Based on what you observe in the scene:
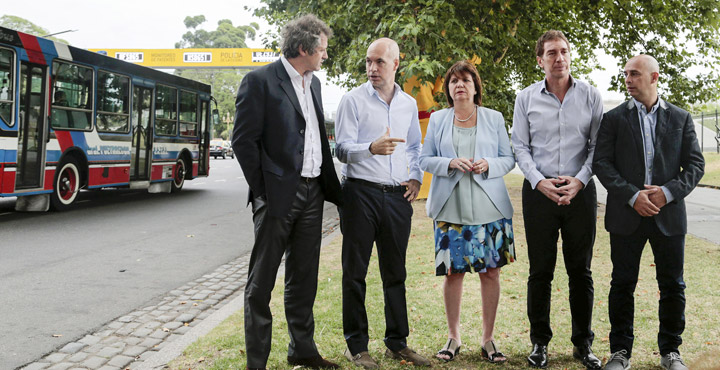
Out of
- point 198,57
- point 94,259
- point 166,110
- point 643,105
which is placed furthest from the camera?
point 198,57

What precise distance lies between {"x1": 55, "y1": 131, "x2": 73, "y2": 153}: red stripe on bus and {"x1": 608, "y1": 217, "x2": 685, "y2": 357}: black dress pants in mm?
10814

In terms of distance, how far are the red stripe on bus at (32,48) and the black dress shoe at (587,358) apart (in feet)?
34.9

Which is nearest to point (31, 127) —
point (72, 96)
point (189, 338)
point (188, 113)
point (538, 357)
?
point (72, 96)

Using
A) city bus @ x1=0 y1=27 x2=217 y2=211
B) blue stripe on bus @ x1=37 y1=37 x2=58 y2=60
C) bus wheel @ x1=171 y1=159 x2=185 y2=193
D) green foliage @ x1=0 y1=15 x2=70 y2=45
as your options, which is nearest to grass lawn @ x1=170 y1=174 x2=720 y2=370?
city bus @ x1=0 y1=27 x2=217 y2=211

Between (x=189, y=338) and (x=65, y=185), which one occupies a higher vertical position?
(x=65, y=185)

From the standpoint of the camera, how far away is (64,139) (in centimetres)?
1194

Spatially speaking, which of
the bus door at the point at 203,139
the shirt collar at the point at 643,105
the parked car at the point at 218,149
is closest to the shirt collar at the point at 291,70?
the shirt collar at the point at 643,105

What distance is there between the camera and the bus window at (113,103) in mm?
13219

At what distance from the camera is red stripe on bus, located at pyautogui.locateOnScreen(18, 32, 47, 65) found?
10961 mm

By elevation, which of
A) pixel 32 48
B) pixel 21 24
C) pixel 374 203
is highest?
pixel 21 24

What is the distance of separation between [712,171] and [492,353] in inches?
1193

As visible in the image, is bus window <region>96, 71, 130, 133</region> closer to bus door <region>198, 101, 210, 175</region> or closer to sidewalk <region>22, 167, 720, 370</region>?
bus door <region>198, 101, 210, 175</region>

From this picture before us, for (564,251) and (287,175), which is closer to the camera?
(287,175)

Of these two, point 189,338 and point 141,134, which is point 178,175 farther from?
point 189,338
